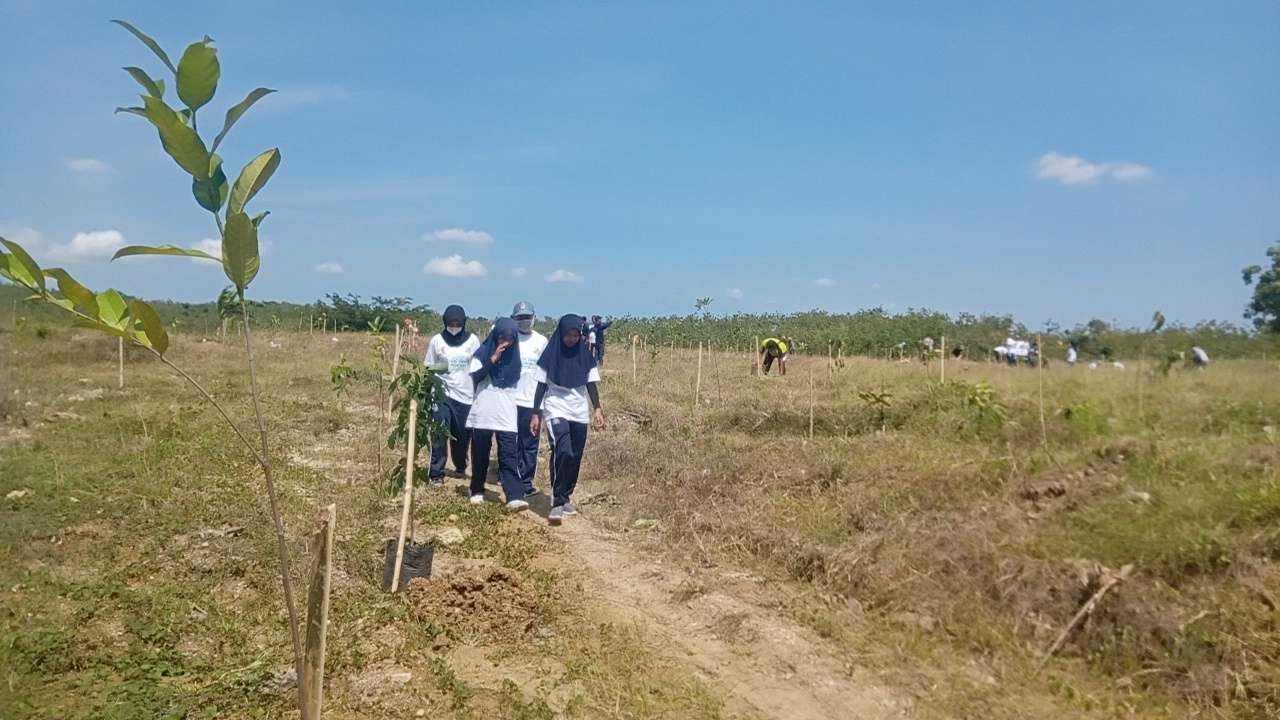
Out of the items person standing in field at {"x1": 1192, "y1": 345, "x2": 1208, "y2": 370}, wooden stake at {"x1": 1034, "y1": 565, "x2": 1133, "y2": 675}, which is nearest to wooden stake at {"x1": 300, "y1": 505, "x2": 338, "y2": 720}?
wooden stake at {"x1": 1034, "y1": 565, "x2": 1133, "y2": 675}

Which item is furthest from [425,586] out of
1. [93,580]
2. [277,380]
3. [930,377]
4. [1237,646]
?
[277,380]

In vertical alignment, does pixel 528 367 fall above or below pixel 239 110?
below

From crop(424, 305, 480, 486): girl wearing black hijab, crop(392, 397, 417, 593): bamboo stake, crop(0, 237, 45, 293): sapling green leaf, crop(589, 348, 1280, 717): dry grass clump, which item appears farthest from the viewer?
crop(424, 305, 480, 486): girl wearing black hijab

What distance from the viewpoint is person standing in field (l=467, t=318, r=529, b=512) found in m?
6.38

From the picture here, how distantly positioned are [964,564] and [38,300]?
454cm

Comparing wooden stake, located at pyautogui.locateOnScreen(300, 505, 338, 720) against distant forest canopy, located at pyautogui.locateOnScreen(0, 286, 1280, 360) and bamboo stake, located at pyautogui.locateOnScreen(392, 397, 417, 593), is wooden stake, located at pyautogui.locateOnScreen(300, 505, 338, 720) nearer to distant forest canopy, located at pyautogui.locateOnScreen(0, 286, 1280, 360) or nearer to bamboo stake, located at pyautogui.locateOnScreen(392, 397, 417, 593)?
bamboo stake, located at pyautogui.locateOnScreen(392, 397, 417, 593)

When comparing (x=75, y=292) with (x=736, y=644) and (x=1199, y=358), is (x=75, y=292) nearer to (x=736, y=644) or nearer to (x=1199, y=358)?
(x=736, y=644)

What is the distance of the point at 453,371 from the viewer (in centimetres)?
693

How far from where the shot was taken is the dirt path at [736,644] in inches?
141

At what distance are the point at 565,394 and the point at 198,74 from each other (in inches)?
178

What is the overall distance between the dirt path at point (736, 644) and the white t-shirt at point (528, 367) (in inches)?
61.0

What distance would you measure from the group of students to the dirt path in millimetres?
1076

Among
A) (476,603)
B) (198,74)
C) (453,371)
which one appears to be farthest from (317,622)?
(453,371)

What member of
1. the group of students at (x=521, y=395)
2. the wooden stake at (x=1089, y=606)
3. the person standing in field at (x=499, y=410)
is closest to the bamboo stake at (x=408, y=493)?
the group of students at (x=521, y=395)
